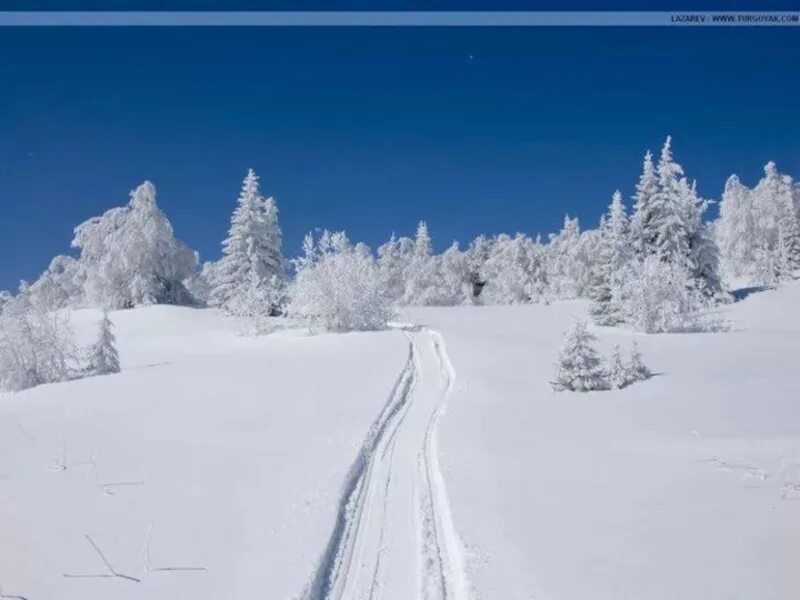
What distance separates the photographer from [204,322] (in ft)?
147

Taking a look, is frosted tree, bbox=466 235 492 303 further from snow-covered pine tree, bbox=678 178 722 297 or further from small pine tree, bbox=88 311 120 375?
small pine tree, bbox=88 311 120 375

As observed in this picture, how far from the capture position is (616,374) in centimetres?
2170

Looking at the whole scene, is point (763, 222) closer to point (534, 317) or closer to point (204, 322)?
point (534, 317)

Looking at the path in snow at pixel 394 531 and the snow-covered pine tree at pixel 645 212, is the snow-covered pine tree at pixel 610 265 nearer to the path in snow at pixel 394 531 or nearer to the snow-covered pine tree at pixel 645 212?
the snow-covered pine tree at pixel 645 212

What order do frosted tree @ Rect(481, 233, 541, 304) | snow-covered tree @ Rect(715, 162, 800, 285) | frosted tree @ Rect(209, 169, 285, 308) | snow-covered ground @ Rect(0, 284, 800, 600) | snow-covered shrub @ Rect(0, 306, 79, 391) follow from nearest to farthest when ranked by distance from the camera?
1. snow-covered ground @ Rect(0, 284, 800, 600)
2. snow-covered shrub @ Rect(0, 306, 79, 391)
3. frosted tree @ Rect(209, 169, 285, 308)
4. snow-covered tree @ Rect(715, 162, 800, 285)
5. frosted tree @ Rect(481, 233, 541, 304)

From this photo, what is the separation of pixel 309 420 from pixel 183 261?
1555 inches

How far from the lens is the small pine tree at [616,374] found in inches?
846

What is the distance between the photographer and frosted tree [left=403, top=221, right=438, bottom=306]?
83000 mm

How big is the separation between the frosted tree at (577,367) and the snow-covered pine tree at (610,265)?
55.8 ft

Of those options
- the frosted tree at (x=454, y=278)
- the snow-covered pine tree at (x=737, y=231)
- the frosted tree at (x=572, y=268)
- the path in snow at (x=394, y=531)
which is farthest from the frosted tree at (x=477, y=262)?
the path in snow at (x=394, y=531)

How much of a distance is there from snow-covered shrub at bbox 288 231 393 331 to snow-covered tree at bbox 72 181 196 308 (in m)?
16.3

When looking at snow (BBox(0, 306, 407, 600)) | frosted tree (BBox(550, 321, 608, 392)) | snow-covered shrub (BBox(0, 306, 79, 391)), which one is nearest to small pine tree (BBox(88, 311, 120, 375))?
snow-covered shrub (BBox(0, 306, 79, 391))

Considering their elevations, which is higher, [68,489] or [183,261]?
[183,261]

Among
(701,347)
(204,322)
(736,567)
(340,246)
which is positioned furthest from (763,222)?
(736,567)
